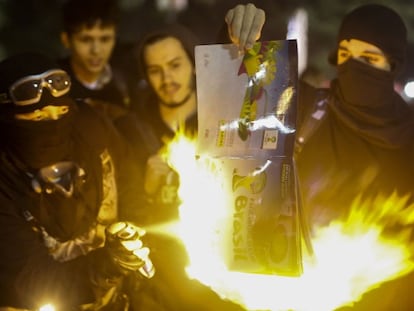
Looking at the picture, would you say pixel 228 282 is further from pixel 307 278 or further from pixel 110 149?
pixel 110 149

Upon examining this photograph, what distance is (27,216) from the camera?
147 inches

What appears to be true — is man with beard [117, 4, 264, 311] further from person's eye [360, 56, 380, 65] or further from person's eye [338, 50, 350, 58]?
person's eye [360, 56, 380, 65]

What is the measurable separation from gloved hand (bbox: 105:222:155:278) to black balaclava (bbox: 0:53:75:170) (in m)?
0.76

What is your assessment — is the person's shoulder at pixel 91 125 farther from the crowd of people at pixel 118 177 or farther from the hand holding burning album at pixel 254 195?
the hand holding burning album at pixel 254 195

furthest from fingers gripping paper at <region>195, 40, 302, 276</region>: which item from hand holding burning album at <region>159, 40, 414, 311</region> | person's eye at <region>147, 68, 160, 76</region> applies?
person's eye at <region>147, 68, 160, 76</region>

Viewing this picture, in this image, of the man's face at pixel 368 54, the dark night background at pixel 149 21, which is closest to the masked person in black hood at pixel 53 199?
the man's face at pixel 368 54

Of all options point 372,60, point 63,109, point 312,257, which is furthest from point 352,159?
point 63,109

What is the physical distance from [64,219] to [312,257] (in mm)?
1592

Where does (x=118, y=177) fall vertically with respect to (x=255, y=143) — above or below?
below

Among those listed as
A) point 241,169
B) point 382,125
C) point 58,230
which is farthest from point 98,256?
point 382,125

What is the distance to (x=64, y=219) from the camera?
3.88 meters

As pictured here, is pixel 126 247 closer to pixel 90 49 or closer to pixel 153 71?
pixel 153 71

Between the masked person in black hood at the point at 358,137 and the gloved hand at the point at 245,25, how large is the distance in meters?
0.86

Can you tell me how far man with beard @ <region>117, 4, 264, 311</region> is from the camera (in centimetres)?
388
